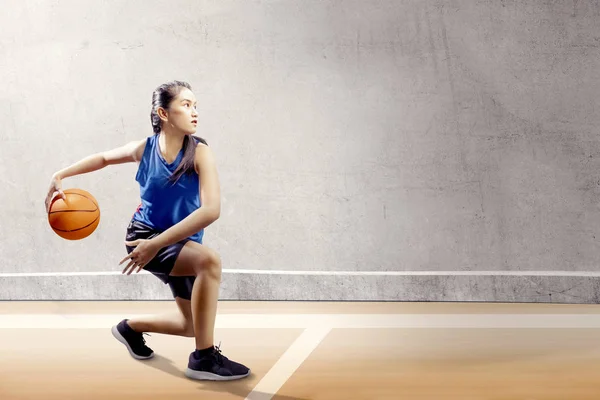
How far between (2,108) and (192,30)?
6.08ft

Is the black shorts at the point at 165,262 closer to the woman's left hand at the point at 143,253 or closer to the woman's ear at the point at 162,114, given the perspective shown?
the woman's left hand at the point at 143,253

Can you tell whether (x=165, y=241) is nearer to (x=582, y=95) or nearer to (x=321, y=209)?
(x=321, y=209)

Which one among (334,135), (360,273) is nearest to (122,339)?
(360,273)

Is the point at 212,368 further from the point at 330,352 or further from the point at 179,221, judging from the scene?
the point at 330,352

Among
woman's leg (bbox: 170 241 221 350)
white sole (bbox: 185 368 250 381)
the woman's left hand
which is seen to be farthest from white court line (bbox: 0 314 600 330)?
the woman's left hand

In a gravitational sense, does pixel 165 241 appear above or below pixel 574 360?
above

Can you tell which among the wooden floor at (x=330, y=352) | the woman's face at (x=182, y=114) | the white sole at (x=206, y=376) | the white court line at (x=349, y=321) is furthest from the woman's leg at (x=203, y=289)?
the white court line at (x=349, y=321)

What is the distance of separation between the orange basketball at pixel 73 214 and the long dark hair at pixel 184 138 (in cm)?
59

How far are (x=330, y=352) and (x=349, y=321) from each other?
4.15 ft

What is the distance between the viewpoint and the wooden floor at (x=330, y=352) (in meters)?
3.87

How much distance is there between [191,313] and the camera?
428 cm

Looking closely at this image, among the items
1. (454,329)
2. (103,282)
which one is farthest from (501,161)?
(103,282)

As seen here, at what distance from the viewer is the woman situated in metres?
3.95

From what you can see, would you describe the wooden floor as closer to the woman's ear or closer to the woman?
the woman
